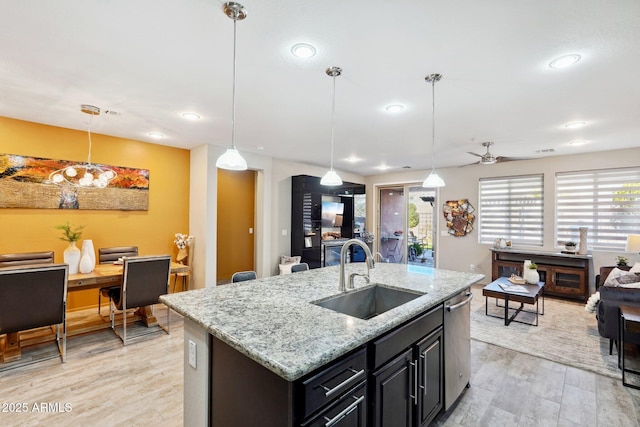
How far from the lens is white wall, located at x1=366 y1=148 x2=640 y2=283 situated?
5.03 meters

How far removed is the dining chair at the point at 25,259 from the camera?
326 cm

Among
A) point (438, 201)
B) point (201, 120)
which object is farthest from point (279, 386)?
point (438, 201)

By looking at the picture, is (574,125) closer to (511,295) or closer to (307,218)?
(511,295)

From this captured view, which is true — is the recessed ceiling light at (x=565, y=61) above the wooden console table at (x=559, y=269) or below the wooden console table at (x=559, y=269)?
above

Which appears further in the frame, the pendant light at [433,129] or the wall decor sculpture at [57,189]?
the wall decor sculpture at [57,189]

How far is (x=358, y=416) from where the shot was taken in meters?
1.29

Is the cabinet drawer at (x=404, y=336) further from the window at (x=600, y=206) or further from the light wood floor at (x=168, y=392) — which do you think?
the window at (x=600, y=206)

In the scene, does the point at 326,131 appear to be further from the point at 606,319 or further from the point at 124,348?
the point at 606,319

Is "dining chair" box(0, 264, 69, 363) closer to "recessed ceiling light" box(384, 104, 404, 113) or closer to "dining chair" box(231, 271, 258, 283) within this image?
"dining chair" box(231, 271, 258, 283)

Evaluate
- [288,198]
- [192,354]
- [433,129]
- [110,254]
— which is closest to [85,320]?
[110,254]

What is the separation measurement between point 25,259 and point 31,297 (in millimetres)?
1152

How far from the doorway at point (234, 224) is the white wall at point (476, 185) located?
3.37 meters

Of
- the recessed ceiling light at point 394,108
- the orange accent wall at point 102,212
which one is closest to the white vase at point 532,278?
the recessed ceiling light at point 394,108

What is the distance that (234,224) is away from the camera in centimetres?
646
